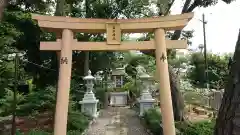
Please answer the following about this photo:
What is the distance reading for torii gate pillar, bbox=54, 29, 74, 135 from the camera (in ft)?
18.7

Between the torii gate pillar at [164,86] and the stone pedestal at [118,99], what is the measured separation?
12375mm

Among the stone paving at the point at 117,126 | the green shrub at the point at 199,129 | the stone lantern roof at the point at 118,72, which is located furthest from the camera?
the stone lantern roof at the point at 118,72

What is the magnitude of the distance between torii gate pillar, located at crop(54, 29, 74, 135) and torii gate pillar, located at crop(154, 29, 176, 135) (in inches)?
75.6

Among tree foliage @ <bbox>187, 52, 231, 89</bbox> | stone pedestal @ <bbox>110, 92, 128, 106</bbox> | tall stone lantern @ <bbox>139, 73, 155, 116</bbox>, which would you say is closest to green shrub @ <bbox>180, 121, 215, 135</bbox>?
tall stone lantern @ <bbox>139, 73, 155, 116</bbox>

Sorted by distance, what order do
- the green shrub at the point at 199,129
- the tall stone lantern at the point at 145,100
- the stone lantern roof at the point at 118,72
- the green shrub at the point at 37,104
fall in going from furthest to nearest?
the stone lantern roof at the point at 118,72, the tall stone lantern at the point at 145,100, the green shrub at the point at 37,104, the green shrub at the point at 199,129

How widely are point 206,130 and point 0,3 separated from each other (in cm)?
645

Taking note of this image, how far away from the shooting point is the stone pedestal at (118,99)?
60.1 feet

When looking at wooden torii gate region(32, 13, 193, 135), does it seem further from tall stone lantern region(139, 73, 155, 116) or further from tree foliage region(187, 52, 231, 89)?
tree foliage region(187, 52, 231, 89)

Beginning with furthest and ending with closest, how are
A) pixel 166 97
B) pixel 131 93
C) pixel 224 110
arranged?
pixel 131 93 → pixel 166 97 → pixel 224 110

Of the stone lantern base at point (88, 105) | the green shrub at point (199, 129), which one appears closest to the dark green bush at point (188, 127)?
the green shrub at point (199, 129)

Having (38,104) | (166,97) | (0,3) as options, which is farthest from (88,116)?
(0,3)

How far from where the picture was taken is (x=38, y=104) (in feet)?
37.1

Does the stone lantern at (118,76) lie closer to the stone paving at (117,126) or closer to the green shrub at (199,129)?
the stone paving at (117,126)

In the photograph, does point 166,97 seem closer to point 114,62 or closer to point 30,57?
point 30,57
